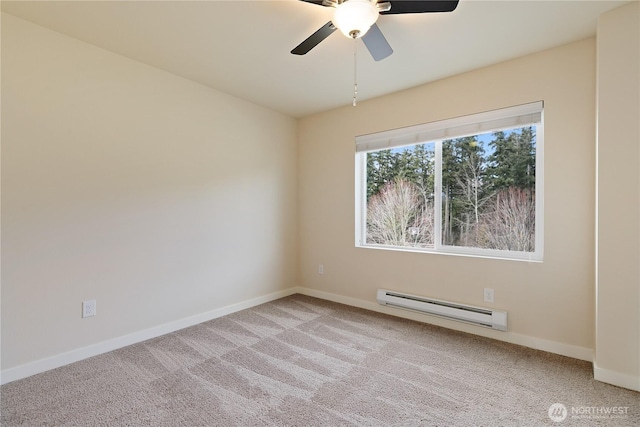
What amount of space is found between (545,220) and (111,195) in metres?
3.50

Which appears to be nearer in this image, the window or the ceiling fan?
the ceiling fan

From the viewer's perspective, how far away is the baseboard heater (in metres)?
2.57

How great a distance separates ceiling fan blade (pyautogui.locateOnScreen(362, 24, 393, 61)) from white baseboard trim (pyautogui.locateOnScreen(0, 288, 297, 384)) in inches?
111

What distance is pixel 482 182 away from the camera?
281 centimetres

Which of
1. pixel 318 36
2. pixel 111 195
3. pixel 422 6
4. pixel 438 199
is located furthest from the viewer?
pixel 438 199

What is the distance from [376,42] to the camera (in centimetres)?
188

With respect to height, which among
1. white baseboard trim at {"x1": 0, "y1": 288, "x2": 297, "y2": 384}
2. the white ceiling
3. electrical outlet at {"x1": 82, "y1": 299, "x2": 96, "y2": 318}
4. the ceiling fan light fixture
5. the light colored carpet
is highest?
the white ceiling

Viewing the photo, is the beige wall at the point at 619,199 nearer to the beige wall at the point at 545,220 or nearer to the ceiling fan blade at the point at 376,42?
the beige wall at the point at 545,220

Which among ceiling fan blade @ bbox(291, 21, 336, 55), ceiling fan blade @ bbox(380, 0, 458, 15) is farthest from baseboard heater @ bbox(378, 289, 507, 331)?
ceiling fan blade @ bbox(291, 21, 336, 55)

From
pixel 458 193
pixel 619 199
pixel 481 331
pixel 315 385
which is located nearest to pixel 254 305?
pixel 315 385

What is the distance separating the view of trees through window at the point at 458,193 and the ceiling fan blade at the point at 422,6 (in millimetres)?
1558

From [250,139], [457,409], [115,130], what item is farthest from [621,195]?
[115,130]
